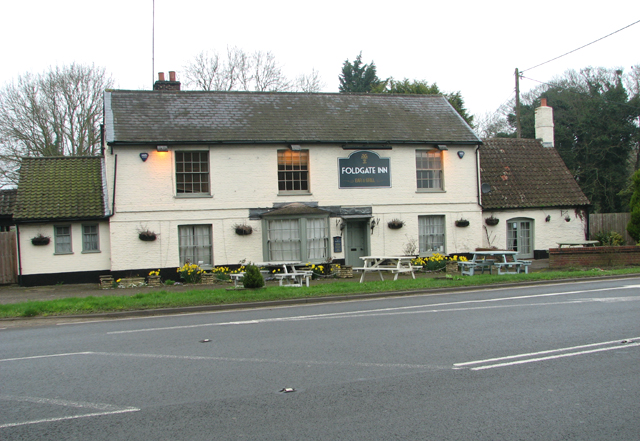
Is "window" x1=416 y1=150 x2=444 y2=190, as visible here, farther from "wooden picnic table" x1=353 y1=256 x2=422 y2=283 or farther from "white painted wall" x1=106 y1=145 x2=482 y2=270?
"wooden picnic table" x1=353 y1=256 x2=422 y2=283

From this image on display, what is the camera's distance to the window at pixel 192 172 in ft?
67.9

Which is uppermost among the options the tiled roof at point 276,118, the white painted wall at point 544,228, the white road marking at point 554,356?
the tiled roof at point 276,118

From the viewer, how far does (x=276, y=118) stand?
22.2m

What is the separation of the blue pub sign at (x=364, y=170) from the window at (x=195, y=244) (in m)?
5.68

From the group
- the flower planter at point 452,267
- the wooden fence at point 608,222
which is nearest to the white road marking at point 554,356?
the flower planter at point 452,267

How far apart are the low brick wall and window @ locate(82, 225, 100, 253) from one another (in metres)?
17.0

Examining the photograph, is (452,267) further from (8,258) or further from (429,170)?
(8,258)

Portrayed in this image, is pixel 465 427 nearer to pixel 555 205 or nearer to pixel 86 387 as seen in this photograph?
pixel 86 387

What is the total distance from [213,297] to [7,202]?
1520 centimetres

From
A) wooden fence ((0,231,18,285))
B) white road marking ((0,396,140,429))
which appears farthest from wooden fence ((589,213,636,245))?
white road marking ((0,396,140,429))

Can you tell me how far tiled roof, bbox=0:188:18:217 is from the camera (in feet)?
77.2

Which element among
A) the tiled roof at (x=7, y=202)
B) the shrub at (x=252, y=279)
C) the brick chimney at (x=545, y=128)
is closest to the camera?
the shrub at (x=252, y=279)

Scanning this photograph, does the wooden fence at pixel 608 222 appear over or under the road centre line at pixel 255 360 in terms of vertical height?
over

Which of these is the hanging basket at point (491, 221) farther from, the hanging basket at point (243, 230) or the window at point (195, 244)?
the window at point (195, 244)
